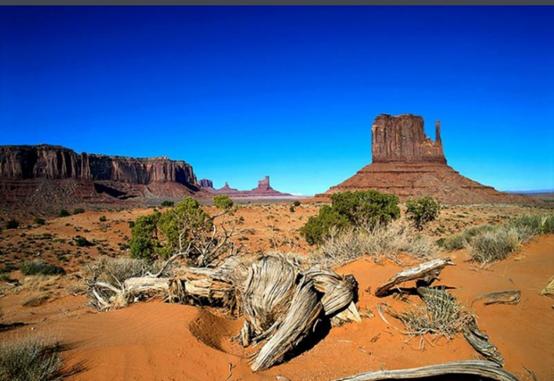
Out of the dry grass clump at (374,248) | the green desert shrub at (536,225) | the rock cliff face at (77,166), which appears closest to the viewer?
the dry grass clump at (374,248)

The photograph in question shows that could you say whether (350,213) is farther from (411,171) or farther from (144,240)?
(411,171)

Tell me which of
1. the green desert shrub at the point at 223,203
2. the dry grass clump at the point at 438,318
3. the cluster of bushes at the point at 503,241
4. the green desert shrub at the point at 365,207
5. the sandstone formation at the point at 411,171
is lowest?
the dry grass clump at the point at 438,318

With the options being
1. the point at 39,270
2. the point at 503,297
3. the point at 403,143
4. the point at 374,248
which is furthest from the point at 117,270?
the point at 403,143

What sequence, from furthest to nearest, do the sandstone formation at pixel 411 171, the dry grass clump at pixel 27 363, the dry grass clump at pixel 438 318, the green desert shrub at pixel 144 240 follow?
the sandstone formation at pixel 411 171 < the green desert shrub at pixel 144 240 < the dry grass clump at pixel 438 318 < the dry grass clump at pixel 27 363

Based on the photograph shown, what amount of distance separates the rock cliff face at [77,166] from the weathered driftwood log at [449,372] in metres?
122

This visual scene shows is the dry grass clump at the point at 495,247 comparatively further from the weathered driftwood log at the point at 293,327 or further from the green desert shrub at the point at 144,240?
the green desert shrub at the point at 144,240

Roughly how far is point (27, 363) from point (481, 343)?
5.51m

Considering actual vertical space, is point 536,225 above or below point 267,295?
above

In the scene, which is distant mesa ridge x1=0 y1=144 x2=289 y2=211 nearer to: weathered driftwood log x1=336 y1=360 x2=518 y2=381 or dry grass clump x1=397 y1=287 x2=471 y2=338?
dry grass clump x1=397 y1=287 x2=471 y2=338

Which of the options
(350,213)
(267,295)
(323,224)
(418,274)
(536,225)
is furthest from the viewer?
(350,213)

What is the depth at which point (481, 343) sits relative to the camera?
488 cm

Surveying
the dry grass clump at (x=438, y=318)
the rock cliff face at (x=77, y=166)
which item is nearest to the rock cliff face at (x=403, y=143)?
the rock cliff face at (x=77, y=166)

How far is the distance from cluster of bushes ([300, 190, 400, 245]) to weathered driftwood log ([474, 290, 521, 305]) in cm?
1327

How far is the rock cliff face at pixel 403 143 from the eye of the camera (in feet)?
360
